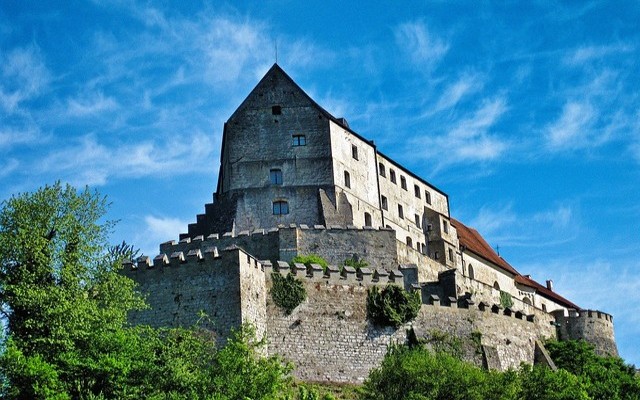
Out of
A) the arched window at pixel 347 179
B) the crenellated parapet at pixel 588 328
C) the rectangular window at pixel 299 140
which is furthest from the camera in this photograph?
the arched window at pixel 347 179

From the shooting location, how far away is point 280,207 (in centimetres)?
7862

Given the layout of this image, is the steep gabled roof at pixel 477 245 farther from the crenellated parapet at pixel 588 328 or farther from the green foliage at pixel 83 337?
the green foliage at pixel 83 337

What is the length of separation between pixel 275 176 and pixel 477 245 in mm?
23212

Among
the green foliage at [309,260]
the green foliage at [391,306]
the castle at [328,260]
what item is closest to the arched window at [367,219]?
the castle at [328,260]

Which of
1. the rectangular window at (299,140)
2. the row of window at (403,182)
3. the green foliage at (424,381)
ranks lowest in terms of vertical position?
the green foliage at (424,381)

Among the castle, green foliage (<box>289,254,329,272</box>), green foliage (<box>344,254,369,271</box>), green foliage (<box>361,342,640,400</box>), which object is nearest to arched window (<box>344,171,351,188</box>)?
the castle

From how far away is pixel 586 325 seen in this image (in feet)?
261

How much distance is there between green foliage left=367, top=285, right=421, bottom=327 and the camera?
64.6 m

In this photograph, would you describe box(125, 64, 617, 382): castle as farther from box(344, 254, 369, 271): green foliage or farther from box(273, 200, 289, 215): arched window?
box(344, 254, 369, 271): green foliage

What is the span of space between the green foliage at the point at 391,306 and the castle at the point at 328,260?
406 millimetres

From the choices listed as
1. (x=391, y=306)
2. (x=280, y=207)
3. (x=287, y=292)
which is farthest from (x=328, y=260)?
(x=287, y=292)

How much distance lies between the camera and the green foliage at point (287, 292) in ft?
205

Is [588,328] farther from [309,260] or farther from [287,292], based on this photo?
[287,292]

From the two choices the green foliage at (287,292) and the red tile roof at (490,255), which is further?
the red tile roof at (490,255)
